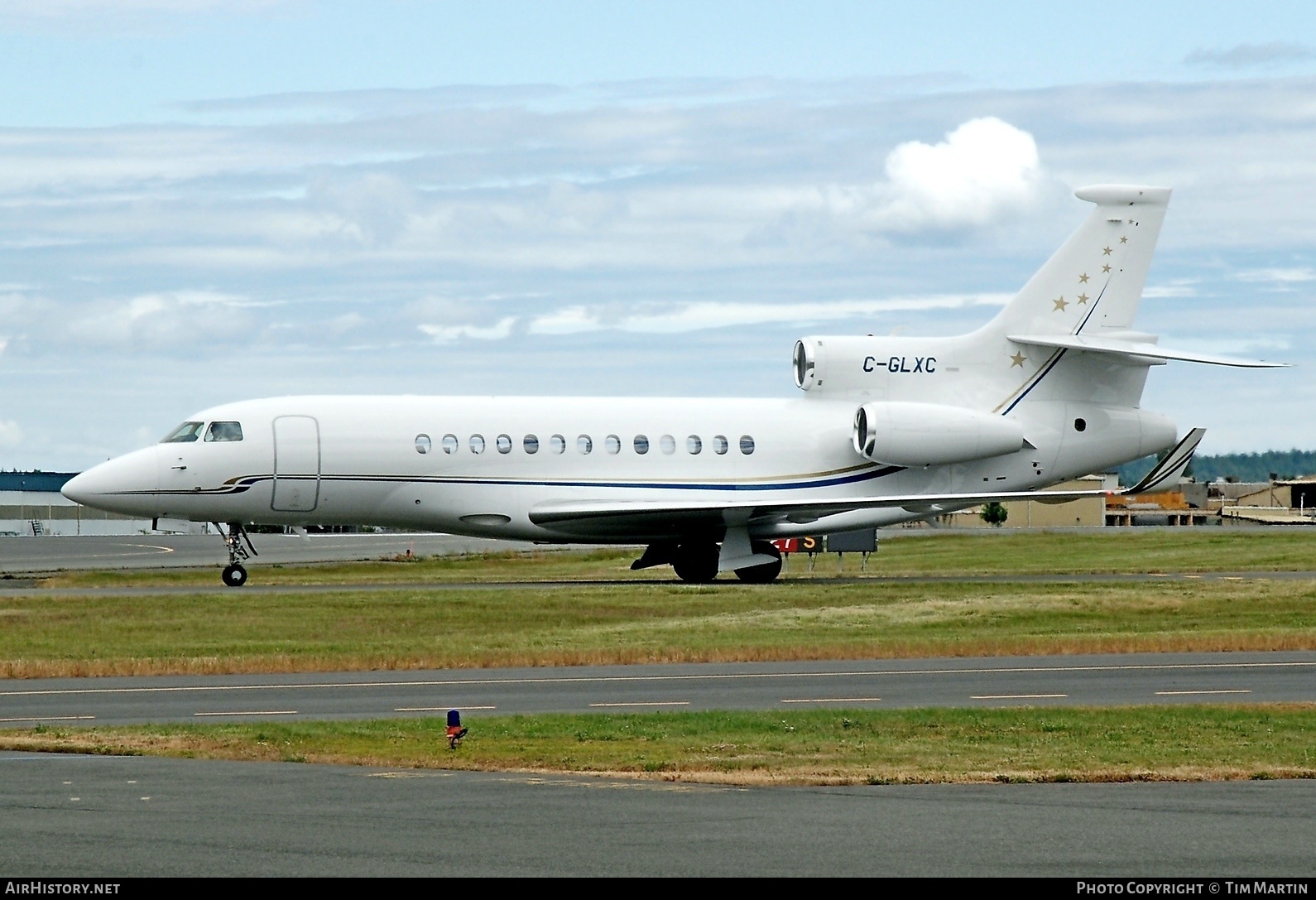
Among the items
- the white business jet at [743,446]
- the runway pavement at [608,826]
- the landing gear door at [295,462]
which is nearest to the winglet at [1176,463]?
the white business jet at [743,446]

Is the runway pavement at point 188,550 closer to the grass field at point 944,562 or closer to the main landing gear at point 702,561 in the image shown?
the grass field at point 944,562

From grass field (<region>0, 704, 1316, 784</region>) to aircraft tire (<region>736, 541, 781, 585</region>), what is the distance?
23.3 meters

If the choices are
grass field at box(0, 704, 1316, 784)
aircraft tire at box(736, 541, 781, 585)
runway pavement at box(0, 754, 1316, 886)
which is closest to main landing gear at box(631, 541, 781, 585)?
aircraft tire at box(736, 541, 781, 585)

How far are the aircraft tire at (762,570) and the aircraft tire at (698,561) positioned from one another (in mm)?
724

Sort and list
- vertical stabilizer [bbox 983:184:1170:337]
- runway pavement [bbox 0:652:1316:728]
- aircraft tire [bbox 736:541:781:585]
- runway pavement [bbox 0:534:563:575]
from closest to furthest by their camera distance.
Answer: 1. runway pavement [bbox 0:652:1316:728]
2. aircraft tire [bbox 736:541:781:585]
3. vertical stabilizer [bbox 983:184:1170:337]
4. runway pavement [bbox 0:534:563:575]

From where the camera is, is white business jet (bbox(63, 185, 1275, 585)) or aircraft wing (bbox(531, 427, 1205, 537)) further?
aircraft wing (bbox(531, 427, 1205, 537))

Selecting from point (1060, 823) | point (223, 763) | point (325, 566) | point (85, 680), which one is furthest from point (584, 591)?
point (1060, 823)

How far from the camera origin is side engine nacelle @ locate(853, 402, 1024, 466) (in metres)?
42.8

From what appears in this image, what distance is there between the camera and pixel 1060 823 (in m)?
11.6

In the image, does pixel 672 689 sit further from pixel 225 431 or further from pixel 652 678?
pixel 225 431

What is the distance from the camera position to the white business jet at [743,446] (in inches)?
1570

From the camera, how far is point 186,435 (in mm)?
40156

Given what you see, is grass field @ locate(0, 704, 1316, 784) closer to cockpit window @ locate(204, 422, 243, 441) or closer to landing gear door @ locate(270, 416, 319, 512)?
landing gear door @ locate(270, 416, 319, 512)

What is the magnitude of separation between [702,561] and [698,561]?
4.2 inches
